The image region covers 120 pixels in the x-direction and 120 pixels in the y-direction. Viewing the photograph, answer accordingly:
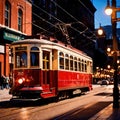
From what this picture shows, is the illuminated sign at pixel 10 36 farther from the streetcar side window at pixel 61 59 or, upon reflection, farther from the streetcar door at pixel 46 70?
the streetcar door at pixel 46 70

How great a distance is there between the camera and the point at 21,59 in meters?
20.6

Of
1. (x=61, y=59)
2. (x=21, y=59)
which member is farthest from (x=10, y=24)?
(x=21, y=59)

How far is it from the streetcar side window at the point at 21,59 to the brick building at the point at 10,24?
46.3 ft

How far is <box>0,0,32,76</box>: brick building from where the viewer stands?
35.4m

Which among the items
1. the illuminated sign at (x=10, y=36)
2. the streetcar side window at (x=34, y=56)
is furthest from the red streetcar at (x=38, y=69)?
the illuminated sign at (x=10, y=36)

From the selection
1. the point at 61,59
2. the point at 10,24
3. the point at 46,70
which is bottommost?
the point at 46,70

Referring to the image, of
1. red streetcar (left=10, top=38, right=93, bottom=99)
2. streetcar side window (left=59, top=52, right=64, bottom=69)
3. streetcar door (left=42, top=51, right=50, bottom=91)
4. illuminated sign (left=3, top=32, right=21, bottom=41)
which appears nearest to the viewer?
red streetcar (left=10, top=38, right=93, bottom=99)

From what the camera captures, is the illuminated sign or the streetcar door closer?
the streetcar door

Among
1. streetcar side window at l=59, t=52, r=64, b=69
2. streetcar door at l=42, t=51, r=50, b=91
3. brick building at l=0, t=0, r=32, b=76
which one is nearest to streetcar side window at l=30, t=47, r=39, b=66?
streetcar door at l=42, t=51, r=50, b=91

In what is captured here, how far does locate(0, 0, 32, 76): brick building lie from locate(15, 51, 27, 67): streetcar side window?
14.1m

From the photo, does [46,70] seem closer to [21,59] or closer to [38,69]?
[38,69]

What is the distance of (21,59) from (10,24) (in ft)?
56.7

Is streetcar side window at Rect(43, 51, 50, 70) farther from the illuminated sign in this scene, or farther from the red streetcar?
the illuminated sign

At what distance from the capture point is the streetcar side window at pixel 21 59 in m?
20.4
